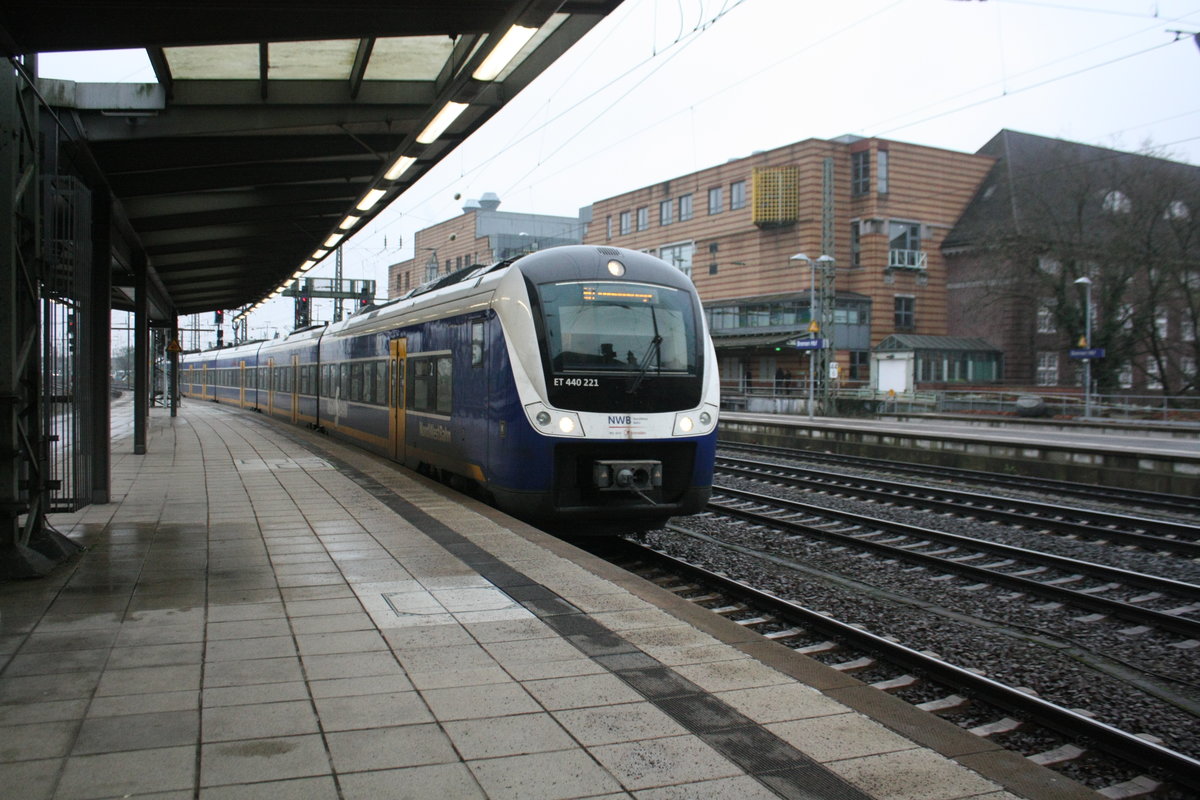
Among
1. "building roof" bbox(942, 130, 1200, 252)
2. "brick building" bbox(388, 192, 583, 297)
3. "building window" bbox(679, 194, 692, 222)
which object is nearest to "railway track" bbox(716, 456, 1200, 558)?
"building roof" bbox(942, 130, 1200, 252)

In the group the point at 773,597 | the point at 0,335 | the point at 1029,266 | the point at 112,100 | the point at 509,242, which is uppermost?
the point at 509,242

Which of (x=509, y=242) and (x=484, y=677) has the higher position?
(x=509, y=242)

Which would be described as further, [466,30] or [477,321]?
[477,321]

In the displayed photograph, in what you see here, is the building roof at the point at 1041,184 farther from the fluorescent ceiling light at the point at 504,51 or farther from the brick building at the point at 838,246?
the fluorescent ceiling light at the point at 504,51

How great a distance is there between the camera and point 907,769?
350 centimetres

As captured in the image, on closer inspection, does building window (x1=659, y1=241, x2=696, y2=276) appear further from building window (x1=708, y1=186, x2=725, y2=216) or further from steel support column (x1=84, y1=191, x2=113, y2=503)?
steel support column (x1=84, y1=191, x2=113, y2=503)

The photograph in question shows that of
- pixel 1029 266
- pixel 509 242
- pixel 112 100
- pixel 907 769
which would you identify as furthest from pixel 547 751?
pixel 509 242

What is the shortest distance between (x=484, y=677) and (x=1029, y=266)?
40.3m

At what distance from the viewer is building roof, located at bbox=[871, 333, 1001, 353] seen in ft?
141

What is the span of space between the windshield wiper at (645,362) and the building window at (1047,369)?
140 feet

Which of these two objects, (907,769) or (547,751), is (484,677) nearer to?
(547,751)

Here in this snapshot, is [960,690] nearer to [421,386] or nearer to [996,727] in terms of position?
[996,727]

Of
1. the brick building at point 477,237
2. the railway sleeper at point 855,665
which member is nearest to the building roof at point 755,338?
the brick building at point 477,237

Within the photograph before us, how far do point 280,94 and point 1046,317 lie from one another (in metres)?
41.2
